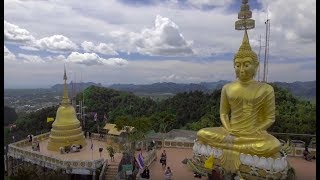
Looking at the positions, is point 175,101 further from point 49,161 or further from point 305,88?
point 305,88

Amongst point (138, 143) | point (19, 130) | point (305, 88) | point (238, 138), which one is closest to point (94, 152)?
point (138, 143)

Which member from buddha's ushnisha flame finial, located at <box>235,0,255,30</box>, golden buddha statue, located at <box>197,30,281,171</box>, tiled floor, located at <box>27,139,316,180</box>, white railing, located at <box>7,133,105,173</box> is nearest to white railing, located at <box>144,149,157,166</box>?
tiled floor, located at <box>27,139,316,180</box>

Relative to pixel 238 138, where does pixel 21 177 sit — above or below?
below

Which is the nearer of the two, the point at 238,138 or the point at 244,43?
the point at 238,138

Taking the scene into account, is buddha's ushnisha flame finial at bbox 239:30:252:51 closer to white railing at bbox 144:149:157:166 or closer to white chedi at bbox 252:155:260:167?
white chedi at bbox 252:155:260:167

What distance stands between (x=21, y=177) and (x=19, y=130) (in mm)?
16047

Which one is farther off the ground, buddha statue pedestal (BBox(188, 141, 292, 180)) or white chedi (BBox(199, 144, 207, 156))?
white chedi (BBox(199, 144, 207, 156))

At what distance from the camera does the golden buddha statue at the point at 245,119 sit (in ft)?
36.8

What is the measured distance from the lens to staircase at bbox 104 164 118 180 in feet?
42.2

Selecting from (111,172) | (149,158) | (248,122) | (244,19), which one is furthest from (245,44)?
(111,172)

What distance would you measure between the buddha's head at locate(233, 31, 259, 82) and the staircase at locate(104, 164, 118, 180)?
215 inches

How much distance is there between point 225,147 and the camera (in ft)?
38.1
